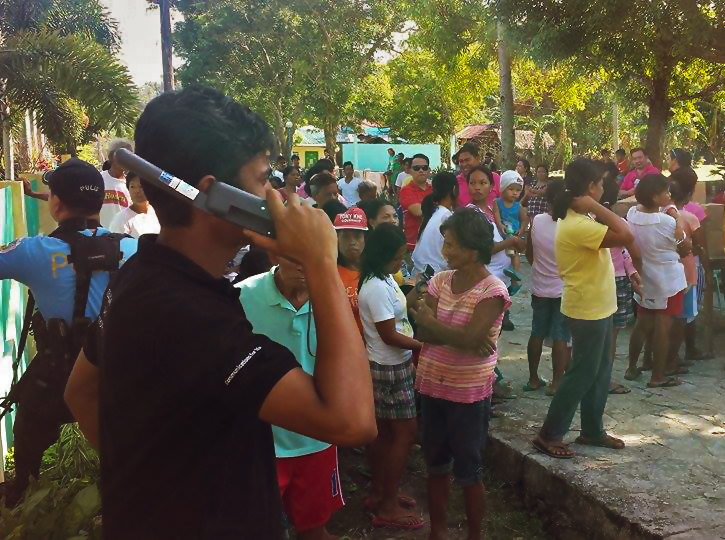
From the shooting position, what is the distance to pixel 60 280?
3.58 m

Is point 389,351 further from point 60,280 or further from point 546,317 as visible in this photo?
point 546,317

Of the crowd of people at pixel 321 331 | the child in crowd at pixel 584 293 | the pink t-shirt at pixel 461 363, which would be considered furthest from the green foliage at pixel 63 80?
the pink t-shirt at pixel 461 363

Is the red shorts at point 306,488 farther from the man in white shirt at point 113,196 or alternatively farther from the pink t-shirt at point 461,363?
the man in white shirt at point 113,196

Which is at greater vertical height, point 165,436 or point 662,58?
point 662,58

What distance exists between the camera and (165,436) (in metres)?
1.41

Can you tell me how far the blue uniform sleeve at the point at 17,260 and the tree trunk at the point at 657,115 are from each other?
1427 centimetres

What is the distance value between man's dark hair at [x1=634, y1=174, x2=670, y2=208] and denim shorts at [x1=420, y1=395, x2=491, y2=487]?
2.95m

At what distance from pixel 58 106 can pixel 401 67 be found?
1238 inches

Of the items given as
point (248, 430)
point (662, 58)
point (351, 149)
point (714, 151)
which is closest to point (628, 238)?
point (248, 430)

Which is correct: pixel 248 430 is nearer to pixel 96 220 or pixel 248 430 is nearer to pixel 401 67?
pixel 96 220

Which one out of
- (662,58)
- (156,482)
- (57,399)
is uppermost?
(662,58)

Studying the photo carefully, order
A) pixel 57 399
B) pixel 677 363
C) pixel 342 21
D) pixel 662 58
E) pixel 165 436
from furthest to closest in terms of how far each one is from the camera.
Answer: pixel 342 21 → pixel 662 58 → pixel 677 363 → pixel 57 399 → pixel 165 436

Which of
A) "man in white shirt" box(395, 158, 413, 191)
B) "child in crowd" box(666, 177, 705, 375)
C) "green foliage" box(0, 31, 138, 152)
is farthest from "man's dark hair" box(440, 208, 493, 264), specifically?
"green foliage" box(0, 31, 138, 152)

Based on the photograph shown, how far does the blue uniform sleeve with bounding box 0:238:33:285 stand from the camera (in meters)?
3.51
